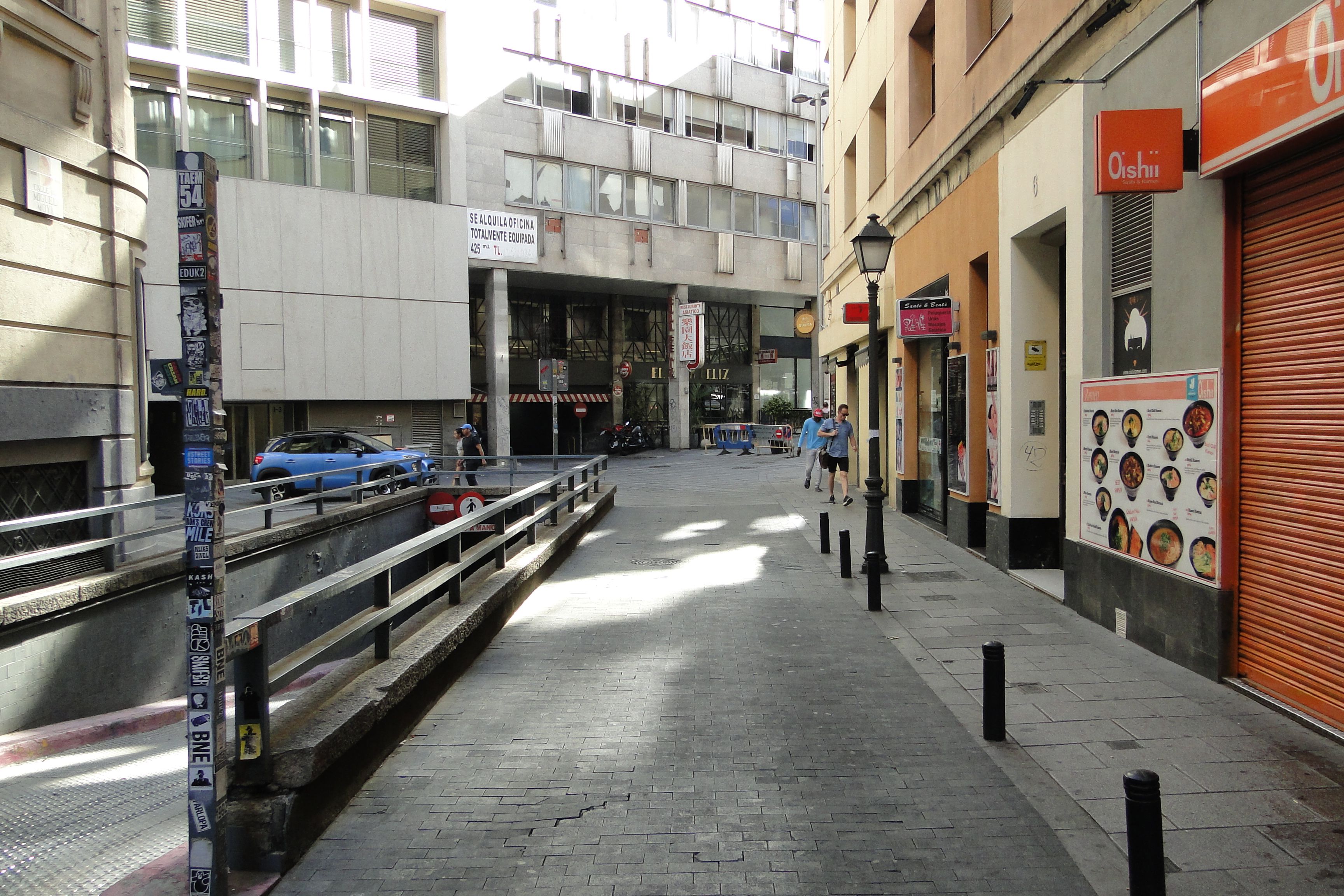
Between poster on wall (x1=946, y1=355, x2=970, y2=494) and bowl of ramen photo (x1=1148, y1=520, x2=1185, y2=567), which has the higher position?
poster on wall (x1=946, y1=355, x2=970, y2=494)

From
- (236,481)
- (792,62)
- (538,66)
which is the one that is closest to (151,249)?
(236,481)

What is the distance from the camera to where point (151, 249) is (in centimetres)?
2575

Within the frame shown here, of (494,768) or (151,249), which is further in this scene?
(151,249)

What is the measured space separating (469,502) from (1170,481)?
13372mm

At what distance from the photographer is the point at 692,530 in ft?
51.7

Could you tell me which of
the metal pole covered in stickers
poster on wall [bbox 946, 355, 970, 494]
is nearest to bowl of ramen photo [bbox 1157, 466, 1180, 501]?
poster on wall [bbox 946, 355, 970, 494]

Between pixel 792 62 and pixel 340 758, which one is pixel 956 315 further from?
pixel 792 62

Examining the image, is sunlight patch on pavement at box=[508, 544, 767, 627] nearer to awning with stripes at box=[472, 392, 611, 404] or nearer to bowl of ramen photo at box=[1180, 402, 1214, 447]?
bowl of ramen photo at box=[1180, 402, 1214, 447]

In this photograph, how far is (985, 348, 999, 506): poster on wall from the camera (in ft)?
37.0

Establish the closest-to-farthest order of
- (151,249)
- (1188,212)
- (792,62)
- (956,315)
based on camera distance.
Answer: (1188,212), (956,315), (151,249), (792,62)

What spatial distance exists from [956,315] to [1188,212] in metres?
6.08

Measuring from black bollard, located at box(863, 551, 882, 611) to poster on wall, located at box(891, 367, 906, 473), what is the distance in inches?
308

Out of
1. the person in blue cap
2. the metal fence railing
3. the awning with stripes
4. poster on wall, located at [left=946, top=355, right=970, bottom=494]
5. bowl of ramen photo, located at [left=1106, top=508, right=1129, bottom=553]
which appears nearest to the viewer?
bowl of ramen photo, located at [left=1106, top=508, right=1129, bottom=553]

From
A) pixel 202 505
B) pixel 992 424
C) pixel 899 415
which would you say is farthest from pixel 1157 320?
pixel 899 415
